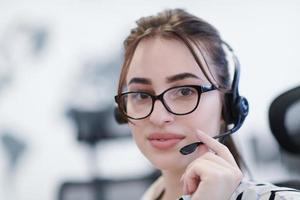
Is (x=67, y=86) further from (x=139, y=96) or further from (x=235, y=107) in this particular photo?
(x=235, y=107)

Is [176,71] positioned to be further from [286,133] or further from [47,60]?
[47,60]

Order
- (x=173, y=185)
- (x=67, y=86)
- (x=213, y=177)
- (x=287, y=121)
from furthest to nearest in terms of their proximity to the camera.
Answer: (x=67, y=86) → (x=287, y=121) → (x=173, y=185) → (x=213, y=177)

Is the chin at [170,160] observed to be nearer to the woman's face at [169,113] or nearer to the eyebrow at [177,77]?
the woman's face at [169,113]

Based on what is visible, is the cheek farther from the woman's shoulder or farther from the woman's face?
the woman's shoulder

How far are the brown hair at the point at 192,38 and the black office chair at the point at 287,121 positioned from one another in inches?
10.9

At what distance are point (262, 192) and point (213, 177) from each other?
153 mm

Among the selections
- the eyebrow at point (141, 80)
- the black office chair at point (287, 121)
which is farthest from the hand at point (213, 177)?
the black office chair at point (287, 121)

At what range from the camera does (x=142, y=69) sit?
0.87 m

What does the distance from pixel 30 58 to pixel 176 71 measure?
722 mm

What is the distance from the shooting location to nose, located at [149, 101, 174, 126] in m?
0.82

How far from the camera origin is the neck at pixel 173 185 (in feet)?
3.05

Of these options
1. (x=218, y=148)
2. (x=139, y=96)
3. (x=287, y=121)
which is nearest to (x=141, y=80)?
(x=139, y=96)

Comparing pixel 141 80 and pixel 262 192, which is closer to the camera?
pixel 262 192

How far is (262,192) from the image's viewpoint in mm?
748
